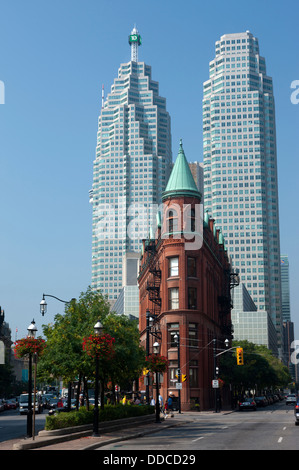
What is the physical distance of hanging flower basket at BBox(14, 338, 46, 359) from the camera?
98.1 feet

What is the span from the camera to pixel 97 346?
29.5 metres

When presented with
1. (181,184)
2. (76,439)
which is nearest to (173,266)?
(181,184)

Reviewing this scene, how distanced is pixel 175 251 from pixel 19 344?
4321 centimetres

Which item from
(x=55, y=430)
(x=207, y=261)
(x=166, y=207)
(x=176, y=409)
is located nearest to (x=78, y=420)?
(x=55, y=430)

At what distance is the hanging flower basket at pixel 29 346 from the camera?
29.9m

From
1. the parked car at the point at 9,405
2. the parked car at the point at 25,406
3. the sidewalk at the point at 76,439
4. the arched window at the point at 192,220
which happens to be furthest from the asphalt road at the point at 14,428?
the parked car at the point at 9,405

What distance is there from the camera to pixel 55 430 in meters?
27.0

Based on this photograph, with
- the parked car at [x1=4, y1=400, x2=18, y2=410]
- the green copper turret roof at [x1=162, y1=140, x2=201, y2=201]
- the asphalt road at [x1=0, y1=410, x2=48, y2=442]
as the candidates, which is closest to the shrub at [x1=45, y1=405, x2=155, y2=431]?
the asphalt road at [x1=0, y1=410, x2=48, y2=442]

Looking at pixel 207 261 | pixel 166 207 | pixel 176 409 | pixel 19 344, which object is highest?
pixel 166 207

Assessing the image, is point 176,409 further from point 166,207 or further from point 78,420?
point 78,420

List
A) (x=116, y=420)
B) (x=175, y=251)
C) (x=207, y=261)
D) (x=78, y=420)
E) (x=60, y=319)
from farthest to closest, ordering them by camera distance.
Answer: (x=207, y=261), (x=175, y=251), (x=60, y=319), (x=116, y=420), (x=78, y=420)

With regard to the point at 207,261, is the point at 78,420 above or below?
below

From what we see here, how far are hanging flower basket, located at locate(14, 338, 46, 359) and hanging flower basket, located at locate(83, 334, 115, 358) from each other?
7.27 feet
